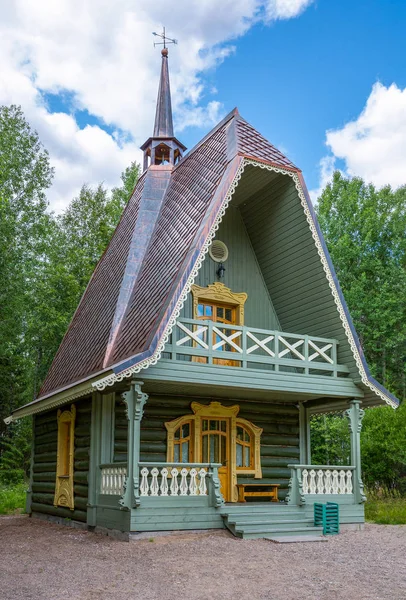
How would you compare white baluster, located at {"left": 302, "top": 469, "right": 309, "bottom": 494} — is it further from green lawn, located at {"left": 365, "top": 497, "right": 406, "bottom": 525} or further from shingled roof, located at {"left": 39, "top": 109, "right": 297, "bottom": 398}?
shingled roof, located at {"left": 39, "top": 109, "right": 297, "bottom": 398}

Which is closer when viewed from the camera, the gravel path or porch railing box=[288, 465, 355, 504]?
the gravel path

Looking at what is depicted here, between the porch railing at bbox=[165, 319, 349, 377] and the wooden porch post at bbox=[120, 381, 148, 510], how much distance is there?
3.29 feet

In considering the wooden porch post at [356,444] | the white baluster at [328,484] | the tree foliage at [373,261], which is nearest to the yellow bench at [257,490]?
the white baluster at [328,484]

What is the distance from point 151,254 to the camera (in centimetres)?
1550

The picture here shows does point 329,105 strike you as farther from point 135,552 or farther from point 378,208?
point 135,552

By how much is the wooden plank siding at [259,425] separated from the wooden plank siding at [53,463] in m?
0.98

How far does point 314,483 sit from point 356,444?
54.4 inches

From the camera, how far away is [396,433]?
861 inches

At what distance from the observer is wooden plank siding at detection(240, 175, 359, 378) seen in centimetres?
1517

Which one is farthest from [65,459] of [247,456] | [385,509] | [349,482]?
[385,509]

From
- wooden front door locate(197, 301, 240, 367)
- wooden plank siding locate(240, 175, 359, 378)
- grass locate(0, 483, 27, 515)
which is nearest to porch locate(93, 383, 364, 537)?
wooden plank siding locate(240, 175, 359, 378)

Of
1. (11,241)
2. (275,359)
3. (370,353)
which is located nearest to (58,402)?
(275,359)

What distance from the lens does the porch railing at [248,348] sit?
42.9 ft

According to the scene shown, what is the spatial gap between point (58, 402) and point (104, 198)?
21.5 m
